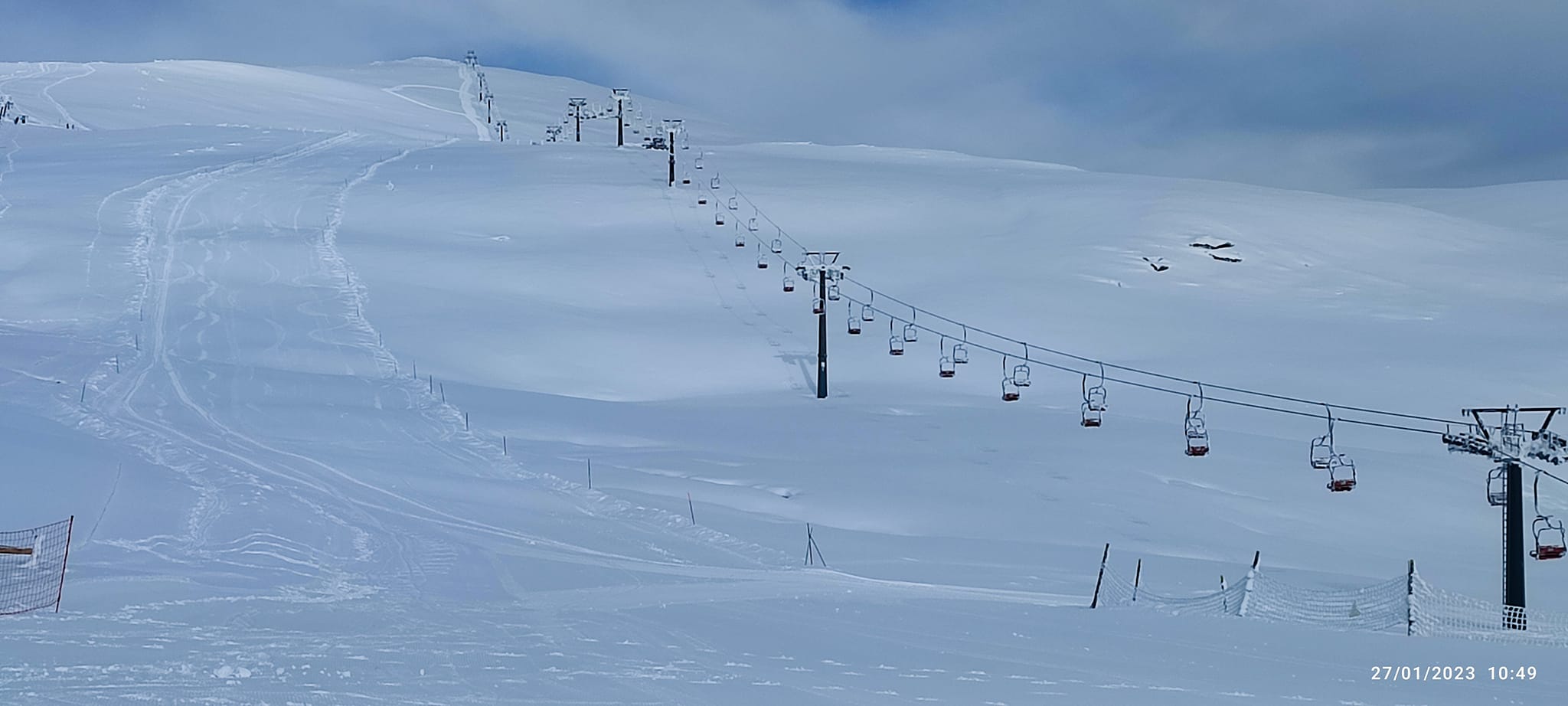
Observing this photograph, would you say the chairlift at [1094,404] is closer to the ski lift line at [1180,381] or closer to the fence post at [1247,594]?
the ski lift line at [1180,381]

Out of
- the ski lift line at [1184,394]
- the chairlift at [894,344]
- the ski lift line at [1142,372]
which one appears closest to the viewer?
the ski lift line at [1184,394]

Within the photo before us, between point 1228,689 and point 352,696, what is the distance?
5.81 metres

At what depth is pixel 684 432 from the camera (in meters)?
25.1

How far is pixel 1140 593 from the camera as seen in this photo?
48.1ft

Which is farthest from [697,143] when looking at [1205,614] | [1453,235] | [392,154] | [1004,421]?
[1205,614]

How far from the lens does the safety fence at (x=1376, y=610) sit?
12188 millimetres

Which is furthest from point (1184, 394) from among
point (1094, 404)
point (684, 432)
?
point (684, 432)

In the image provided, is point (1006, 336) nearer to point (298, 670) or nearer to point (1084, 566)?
point (1084, 566)

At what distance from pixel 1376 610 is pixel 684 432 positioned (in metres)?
14.3

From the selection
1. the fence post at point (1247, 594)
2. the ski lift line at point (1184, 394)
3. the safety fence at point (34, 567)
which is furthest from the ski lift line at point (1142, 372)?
the safety fence at point (34, 567)

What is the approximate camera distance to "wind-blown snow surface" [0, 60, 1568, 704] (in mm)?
10055
